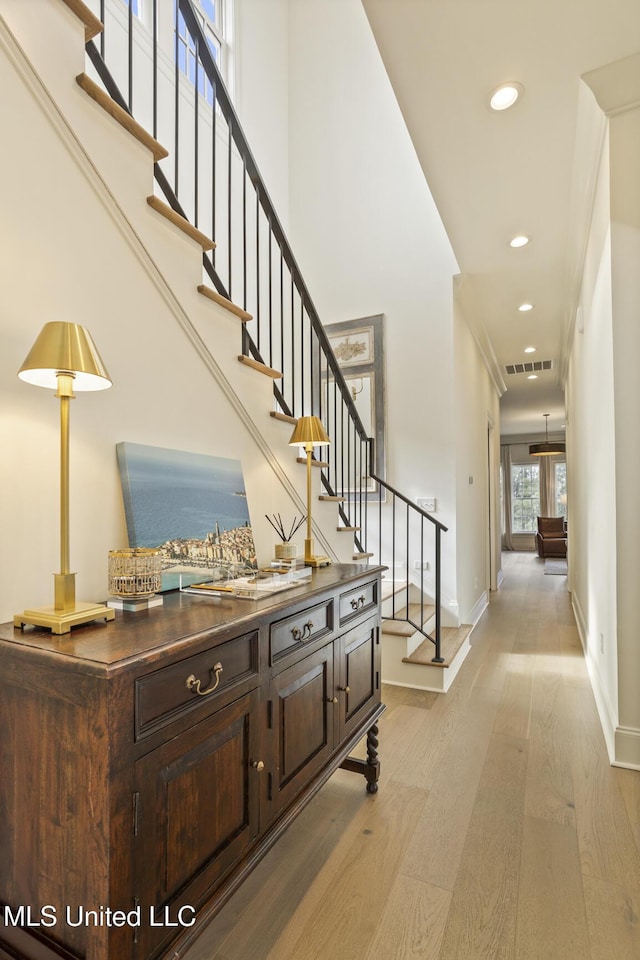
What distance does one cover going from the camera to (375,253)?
4.62m

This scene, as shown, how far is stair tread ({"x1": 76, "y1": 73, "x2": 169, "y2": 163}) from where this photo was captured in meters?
1.43

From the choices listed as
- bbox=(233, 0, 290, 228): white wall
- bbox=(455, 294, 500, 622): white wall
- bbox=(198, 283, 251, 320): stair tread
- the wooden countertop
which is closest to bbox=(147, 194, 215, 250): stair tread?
bbox=(198, 283, 251, 320): stair tread

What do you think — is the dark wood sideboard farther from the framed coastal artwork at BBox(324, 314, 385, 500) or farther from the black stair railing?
the framed coastal artwork at BBox(324, 314, 385, 500)

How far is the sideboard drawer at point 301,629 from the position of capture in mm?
1437

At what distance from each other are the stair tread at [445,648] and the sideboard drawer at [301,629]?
70.9 inches

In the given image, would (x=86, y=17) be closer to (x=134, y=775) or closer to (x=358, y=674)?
(x=134, y=775)

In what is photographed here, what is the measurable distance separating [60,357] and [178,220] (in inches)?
35.7

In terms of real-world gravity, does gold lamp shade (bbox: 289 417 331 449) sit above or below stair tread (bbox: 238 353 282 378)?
below

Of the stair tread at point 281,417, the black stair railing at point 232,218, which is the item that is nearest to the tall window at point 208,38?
the black stair railing at point 232,218

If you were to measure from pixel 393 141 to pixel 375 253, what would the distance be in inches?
40.9

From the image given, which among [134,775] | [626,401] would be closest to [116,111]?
[134,775]

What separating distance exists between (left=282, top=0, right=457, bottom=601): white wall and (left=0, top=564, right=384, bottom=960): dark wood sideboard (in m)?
3.15

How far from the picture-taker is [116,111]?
152 cm

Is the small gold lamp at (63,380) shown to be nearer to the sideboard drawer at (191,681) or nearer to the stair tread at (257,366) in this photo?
the sideboard drawer at (191,681)
